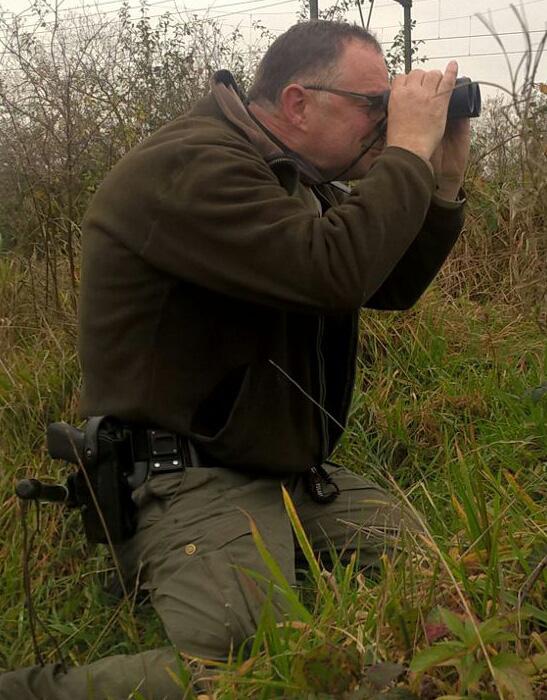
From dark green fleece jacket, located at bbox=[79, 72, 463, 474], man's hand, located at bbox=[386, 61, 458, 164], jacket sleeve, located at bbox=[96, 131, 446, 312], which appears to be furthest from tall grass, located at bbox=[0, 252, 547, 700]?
man's hand, located at bbox=[386, 61, 458, 164]

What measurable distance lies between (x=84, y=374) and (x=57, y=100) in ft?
7.20

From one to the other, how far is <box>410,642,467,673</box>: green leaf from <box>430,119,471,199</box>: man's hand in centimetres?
139

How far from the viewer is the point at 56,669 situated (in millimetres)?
1901

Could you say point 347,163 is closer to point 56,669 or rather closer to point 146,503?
point 146,503

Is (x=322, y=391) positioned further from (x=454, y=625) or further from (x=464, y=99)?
(x=454, y=625)

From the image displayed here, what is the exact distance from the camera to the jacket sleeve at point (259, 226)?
192 cm

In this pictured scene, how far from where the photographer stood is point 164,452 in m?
2.15

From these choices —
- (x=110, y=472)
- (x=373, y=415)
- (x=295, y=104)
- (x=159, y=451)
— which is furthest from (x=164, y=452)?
(x=373, y=415)

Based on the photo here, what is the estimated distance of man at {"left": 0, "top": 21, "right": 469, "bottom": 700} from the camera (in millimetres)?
1920

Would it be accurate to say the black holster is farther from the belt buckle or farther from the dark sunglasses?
the dark sunglasses

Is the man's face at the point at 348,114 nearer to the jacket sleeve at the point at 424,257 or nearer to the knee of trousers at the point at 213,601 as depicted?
the jacket sleeve at the point at 424,257

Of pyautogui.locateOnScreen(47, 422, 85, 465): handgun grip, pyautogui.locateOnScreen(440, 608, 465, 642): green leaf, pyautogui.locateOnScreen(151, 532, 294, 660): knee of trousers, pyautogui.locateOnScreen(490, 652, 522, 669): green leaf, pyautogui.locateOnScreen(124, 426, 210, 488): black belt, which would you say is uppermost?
pyautogui.locateOnScreen(47, 422, 85, 465): handgun grip

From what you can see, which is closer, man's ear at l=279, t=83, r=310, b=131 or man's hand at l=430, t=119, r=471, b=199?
man's ear at l=279, t=83, r=310, b=131

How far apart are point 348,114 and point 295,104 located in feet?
0.42
